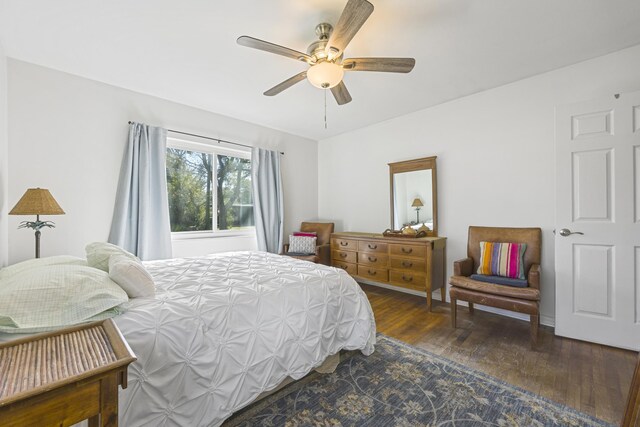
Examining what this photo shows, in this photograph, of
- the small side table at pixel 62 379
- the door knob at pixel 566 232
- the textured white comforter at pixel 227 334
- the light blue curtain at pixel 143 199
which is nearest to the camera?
the small side table at pixel 62 379

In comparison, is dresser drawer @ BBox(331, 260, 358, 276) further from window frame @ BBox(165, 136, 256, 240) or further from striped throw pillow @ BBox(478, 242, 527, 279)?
striped throw pillow @ BBox(478, 242, 527, 279)

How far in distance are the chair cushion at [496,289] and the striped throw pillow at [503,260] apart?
0.90 ft

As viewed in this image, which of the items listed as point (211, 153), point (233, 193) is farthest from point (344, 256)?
point (211, 153)

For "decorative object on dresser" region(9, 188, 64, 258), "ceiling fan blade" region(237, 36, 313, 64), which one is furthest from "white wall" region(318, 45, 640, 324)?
"decorative object on dresser" region(9, 188, 64, 258)

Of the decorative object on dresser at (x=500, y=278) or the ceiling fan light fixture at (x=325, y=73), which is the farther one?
the decorative object on dresser at (x=500, y=278)

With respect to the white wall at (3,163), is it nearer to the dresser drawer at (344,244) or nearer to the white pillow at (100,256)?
the white pillow at (100,256)

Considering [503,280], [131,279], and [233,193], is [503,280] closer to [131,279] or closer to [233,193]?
[131,279]

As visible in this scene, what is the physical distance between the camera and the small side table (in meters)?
0.63

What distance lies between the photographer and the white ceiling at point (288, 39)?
72.9 inches

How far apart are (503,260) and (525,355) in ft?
2.82

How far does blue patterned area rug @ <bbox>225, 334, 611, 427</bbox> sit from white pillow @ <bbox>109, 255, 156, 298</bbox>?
87cm

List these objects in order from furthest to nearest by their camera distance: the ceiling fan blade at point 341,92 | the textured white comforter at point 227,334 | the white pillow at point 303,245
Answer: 1. the white pillow at point 303,245
2. the ceiling fan blade at point 341,92
3. the textured white comforter at point 227,334

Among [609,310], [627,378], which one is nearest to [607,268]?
[609,310]

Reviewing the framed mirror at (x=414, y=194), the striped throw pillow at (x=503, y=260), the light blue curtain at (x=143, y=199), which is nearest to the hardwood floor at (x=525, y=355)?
the striped throw pillow at (x=503, y=260)
